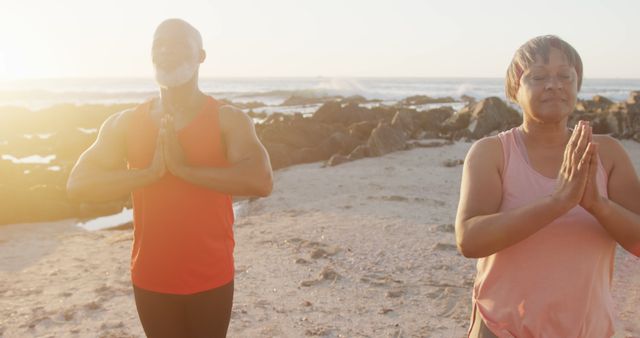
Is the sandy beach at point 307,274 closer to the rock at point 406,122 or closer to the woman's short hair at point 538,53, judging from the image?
the woman's short hair at point 538,53

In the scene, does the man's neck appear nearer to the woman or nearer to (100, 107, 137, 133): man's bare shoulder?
(100, 107, 137, 133): man's bare shoulder

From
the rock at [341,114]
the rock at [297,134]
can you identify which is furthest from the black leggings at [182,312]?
the rock at [341,114]

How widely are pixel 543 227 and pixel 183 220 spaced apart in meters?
1.46

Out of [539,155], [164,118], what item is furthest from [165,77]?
[539,155]

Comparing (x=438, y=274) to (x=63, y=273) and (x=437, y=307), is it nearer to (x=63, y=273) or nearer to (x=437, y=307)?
(x=437, y=307)

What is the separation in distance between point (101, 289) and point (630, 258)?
579cm

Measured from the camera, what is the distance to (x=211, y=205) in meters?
2.53

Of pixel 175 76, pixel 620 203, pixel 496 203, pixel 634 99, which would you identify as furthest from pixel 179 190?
pixel 634 99

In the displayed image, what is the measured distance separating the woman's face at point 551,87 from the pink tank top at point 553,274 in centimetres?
21

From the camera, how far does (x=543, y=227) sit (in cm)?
199

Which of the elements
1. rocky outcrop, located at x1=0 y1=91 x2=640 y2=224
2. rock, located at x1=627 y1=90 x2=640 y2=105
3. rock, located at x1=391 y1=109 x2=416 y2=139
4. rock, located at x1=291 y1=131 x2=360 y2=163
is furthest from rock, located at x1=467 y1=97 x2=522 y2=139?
rock, located at x1=291 y1=131 x2=360 y2=163

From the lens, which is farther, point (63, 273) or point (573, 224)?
point (63, 273)

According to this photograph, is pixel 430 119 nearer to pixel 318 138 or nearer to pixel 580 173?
pixel 318 138

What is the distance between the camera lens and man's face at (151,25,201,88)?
2562 millimetres
